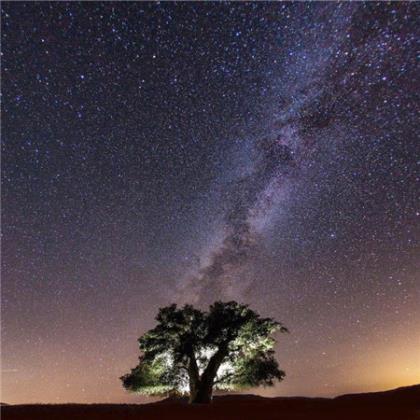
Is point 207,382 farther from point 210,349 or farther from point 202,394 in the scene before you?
point 210,349

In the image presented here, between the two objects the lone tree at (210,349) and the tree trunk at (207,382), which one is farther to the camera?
the lone tree at (210,349)

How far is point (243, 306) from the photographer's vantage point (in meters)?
26.3

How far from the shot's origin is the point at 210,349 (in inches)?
1003

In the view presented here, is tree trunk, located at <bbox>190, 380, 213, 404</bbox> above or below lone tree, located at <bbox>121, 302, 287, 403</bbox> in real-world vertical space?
below

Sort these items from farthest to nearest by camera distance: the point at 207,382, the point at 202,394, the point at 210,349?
1. the point at 210,349
2. the point at 207,382
3. the point at 202,394

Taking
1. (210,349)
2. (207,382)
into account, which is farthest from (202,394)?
(210,349)

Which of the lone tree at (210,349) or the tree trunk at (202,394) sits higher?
the lone tree at (210,349)

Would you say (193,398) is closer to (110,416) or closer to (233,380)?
(233,380)

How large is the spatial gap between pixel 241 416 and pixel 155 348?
1285 centimetres

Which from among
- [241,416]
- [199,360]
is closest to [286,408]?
[241,416]

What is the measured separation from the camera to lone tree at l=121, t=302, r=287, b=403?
25172 millimetres

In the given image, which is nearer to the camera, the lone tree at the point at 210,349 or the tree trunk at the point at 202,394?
the tree trunk at the point at 202,394

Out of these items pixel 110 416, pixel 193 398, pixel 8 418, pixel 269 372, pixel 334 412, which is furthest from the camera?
pixel 269 372

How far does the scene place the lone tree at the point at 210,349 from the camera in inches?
991
